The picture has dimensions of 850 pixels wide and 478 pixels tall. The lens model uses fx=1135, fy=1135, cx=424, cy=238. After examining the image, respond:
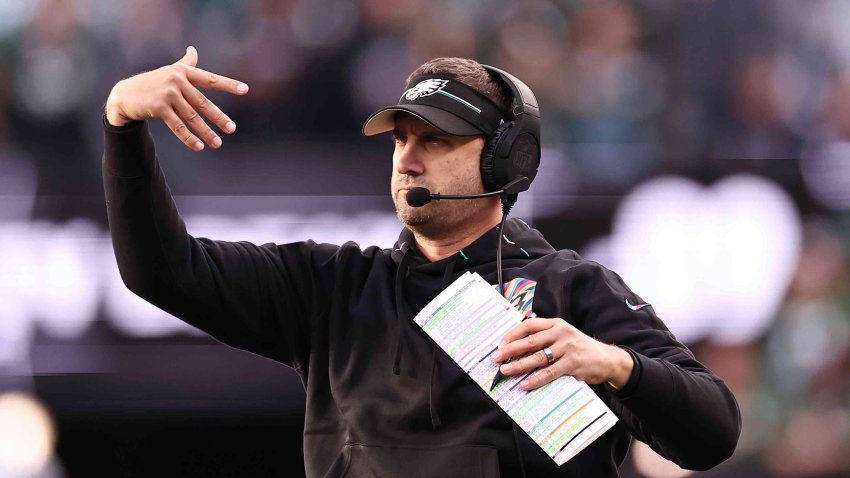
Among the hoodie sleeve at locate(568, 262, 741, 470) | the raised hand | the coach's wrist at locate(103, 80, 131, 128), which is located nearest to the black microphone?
the hoodie sleeve at locate(568, 262, 741, 470)

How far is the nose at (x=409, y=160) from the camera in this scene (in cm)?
174

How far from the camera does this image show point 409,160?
1753 mm

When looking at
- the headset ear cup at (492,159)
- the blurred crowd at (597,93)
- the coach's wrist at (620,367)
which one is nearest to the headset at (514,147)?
the headset ear cup at (492,159)

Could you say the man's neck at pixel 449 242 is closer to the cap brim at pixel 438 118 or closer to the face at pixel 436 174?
the face at pixel 436 174

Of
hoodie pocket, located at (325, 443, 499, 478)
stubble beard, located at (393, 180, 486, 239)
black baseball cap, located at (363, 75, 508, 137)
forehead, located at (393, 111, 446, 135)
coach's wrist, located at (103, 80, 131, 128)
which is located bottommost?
hoodie pocket, located at (325, 443, 499, 478)

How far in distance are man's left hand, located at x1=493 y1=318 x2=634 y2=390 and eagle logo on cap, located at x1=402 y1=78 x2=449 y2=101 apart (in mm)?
503

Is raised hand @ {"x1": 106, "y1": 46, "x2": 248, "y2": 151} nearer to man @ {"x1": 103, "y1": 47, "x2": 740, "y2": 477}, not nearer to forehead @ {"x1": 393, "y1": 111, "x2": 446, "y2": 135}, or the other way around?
man @ {"x1": 103, "y1": 47, "x2": 740, "y2": 477}

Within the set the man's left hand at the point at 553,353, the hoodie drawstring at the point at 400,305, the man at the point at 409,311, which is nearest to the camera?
the man's left hand at the point at 553,353

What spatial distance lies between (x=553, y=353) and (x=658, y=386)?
0.17 m

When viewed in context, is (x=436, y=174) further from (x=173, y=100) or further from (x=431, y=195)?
(x=173, y=100)

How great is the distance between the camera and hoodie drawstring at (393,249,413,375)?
167 cm

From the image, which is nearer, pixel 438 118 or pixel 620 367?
pixel 620 367

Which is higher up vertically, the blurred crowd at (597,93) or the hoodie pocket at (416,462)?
the blurred crowd at (597,93)

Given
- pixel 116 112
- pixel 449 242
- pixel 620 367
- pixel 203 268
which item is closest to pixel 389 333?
pixel 449 242
